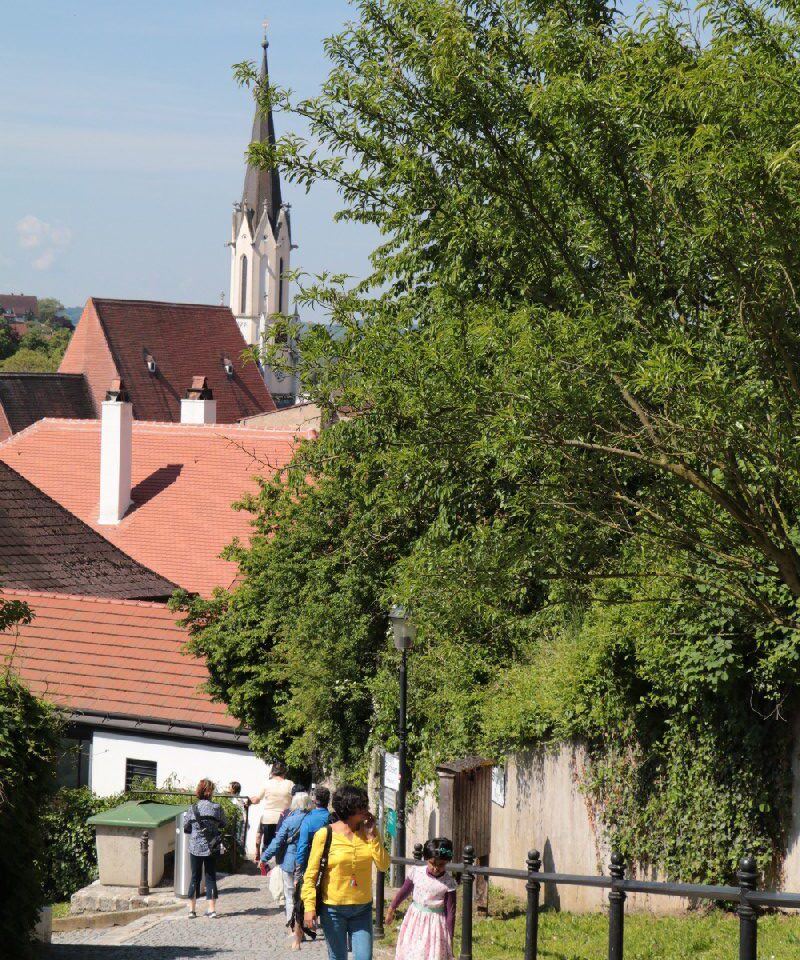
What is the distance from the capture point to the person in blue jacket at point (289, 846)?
11539mm

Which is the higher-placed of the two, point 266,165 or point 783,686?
point 266,165

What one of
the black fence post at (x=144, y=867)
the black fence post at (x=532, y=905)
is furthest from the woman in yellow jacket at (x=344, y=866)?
the black fence post at (x=144, y=867)

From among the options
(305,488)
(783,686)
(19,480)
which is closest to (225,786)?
(305,488)

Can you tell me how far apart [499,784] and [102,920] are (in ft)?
14.0

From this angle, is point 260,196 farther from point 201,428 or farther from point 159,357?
point 201,428

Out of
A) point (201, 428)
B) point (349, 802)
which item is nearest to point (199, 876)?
point (349, 802)

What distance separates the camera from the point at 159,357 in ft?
235

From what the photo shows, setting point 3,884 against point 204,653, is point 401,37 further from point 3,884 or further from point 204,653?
point 204,653

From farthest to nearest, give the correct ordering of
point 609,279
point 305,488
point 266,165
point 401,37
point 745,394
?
point 305,488 < point 266,165 < point 401,37 < point 609,279 < point 745,394

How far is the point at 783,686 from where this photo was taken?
1105cm

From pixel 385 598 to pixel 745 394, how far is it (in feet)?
27.9

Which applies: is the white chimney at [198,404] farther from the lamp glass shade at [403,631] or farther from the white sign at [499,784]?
the white sign at [499,784]

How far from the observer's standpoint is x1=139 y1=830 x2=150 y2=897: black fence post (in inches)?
586

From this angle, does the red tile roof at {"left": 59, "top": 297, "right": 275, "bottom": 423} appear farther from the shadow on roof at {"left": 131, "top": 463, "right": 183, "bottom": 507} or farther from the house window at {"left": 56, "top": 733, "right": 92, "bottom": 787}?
the house window at {"left": 56, "top": 733, "right": 92, "bottom": 787}
